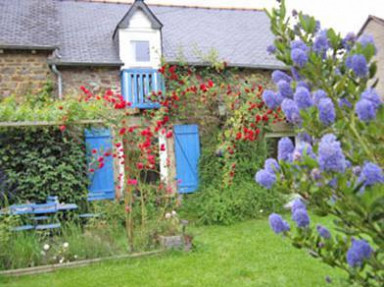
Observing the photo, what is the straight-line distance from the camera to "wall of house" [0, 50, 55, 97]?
8219 millimetres

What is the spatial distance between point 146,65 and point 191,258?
206 inches

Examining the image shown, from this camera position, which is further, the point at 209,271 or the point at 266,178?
the point at 209,271

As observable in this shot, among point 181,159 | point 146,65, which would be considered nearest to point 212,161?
point 181,159

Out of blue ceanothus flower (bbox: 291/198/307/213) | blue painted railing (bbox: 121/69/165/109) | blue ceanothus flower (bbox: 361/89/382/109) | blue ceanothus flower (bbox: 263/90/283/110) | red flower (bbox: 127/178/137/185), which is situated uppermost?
blue painted railing (bbox: 121/69/165/109)

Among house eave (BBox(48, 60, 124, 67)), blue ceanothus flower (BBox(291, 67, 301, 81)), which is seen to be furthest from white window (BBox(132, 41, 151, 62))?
blue ceanothus flower (BBox(291, 67, 301, 81))

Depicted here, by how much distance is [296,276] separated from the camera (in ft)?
14.1

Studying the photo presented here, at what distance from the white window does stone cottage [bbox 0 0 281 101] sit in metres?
0.02

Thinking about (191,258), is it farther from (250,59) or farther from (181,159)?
(250,59)

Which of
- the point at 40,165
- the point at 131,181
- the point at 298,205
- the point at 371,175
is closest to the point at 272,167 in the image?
the point at 298,205

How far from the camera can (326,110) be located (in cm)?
137

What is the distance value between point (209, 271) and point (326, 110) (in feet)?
11.8

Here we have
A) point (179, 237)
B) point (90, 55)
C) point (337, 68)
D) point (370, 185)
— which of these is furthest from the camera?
point (90, 55)

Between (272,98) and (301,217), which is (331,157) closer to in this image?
(301,217)

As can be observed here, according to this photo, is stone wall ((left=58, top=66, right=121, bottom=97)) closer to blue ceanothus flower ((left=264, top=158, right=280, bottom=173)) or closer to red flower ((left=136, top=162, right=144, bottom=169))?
red flower ((left=136, top=162, right=144, bottom=169))
